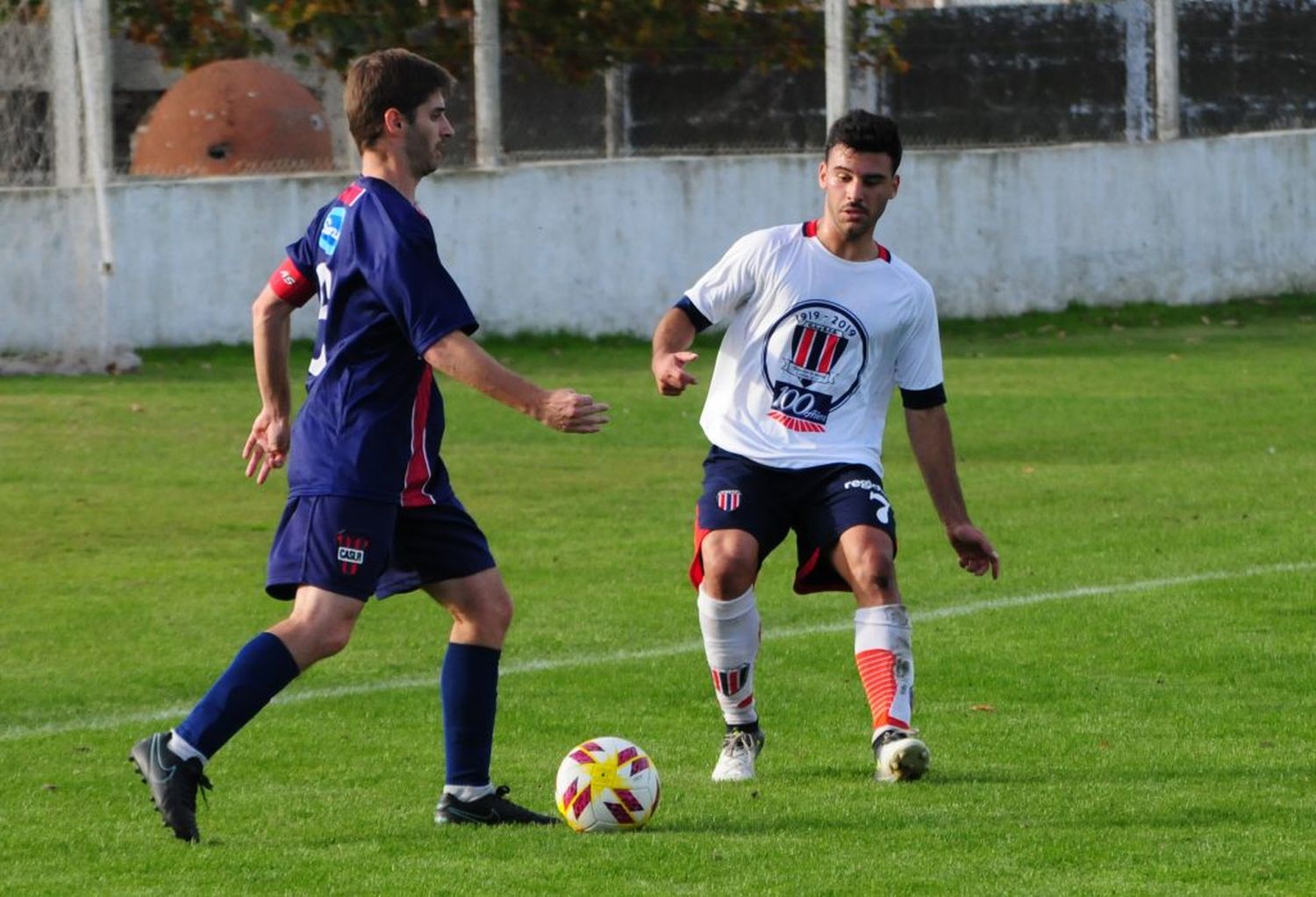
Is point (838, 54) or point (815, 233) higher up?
point (838, 54)

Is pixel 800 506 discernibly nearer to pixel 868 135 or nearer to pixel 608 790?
pixel 868 135

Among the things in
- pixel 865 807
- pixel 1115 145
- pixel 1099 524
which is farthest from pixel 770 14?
pixel 865 807

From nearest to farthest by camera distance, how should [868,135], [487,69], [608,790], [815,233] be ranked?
[608,790] → [868,135] → [815,233] → [487,69]

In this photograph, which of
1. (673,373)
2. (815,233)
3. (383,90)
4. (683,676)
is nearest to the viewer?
(383,90)

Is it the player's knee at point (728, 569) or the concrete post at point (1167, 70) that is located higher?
Answer: the concrete post at point (1167, 70)

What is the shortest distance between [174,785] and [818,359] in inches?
89.2

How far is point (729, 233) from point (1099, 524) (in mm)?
10952

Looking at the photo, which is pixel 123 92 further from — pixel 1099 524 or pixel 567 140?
pixel 1099 524

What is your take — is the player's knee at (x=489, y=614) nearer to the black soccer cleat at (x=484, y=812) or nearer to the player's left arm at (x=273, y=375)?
the black soccer cleat at (x=484, y=812)

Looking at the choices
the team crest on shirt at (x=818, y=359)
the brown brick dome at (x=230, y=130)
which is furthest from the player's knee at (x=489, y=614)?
the brown brick dome at (x=230, y=130)

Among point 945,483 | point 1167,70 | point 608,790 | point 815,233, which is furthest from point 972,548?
point 1167,70

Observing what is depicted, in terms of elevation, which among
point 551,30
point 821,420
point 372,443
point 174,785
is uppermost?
point 551,30

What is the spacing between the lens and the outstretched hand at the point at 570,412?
209 inches

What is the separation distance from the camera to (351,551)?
5641 millimetres
